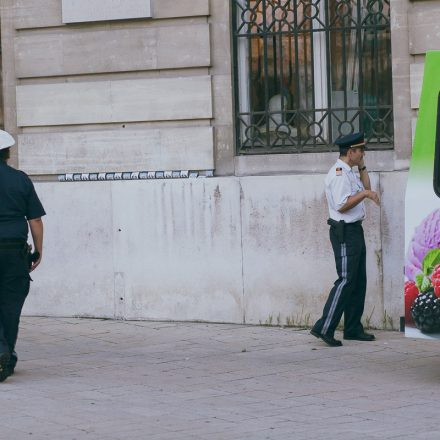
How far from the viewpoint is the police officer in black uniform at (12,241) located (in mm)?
8891

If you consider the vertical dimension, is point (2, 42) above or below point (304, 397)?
above

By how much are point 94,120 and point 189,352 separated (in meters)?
3.03

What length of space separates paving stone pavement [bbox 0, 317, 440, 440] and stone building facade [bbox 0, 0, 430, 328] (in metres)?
0.42

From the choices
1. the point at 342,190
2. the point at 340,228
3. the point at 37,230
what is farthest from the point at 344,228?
the point at 37,230

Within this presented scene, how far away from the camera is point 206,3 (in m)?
11.8

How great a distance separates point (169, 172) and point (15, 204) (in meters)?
3.20

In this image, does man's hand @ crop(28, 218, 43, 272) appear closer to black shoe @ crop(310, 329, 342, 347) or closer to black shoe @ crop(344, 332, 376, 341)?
black shoe @ crop(310, 329, 342, 347)

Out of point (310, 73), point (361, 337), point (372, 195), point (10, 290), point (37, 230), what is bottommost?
point (361, 337)

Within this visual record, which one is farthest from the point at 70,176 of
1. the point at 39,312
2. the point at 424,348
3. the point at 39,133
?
the point at 424,348

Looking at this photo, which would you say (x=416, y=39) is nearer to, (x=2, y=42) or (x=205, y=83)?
(x=205, y=83)

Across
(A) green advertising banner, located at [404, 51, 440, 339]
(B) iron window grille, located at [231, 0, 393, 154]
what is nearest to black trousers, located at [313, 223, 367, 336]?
(B) iron window grille, located at [231, 0, 393, 154]

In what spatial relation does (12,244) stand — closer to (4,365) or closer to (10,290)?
(10,290)

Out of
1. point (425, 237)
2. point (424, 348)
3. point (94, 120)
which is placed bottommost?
point (424, 348)

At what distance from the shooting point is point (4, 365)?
8.73 metres
